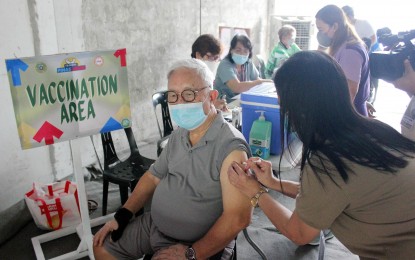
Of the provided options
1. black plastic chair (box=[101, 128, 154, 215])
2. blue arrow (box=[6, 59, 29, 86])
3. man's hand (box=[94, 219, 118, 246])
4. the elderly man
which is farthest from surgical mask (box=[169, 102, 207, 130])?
black plastic chair (box=[101, 128, 154, 215])

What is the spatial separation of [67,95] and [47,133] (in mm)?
205

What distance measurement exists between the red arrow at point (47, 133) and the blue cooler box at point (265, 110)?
3.43 feet

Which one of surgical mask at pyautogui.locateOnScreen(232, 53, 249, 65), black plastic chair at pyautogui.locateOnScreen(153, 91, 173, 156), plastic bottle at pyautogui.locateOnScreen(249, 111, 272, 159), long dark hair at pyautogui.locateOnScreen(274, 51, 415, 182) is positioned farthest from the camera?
surgical mask at pyautogui.locateOnScreen(232, 53, 249, 65)

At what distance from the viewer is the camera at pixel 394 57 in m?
1.69

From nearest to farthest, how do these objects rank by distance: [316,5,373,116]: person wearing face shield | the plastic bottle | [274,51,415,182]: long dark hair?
[274,51,415,182]: long dark hair
the plastic bottle
[316,5,373,116]: person wearing face shield

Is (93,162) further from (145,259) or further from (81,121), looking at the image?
(145,259)

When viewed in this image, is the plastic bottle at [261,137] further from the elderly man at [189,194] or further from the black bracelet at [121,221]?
the black bracelet at [121,221]

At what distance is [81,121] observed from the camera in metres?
1.69

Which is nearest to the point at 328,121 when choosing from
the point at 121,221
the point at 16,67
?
the point at 121,221

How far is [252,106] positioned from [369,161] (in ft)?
3.48

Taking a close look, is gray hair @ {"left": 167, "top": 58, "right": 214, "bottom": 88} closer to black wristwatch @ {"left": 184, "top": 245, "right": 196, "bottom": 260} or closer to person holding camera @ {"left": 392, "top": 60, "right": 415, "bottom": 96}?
black wristwatch @ {"left": 184, "top": 245, "right": 196, "bottom": 260}

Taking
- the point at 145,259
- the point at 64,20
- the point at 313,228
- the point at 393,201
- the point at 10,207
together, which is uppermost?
the point at 64,20

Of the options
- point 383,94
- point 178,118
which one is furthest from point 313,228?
point 383,94

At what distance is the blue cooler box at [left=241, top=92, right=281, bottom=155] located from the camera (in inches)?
76.7
